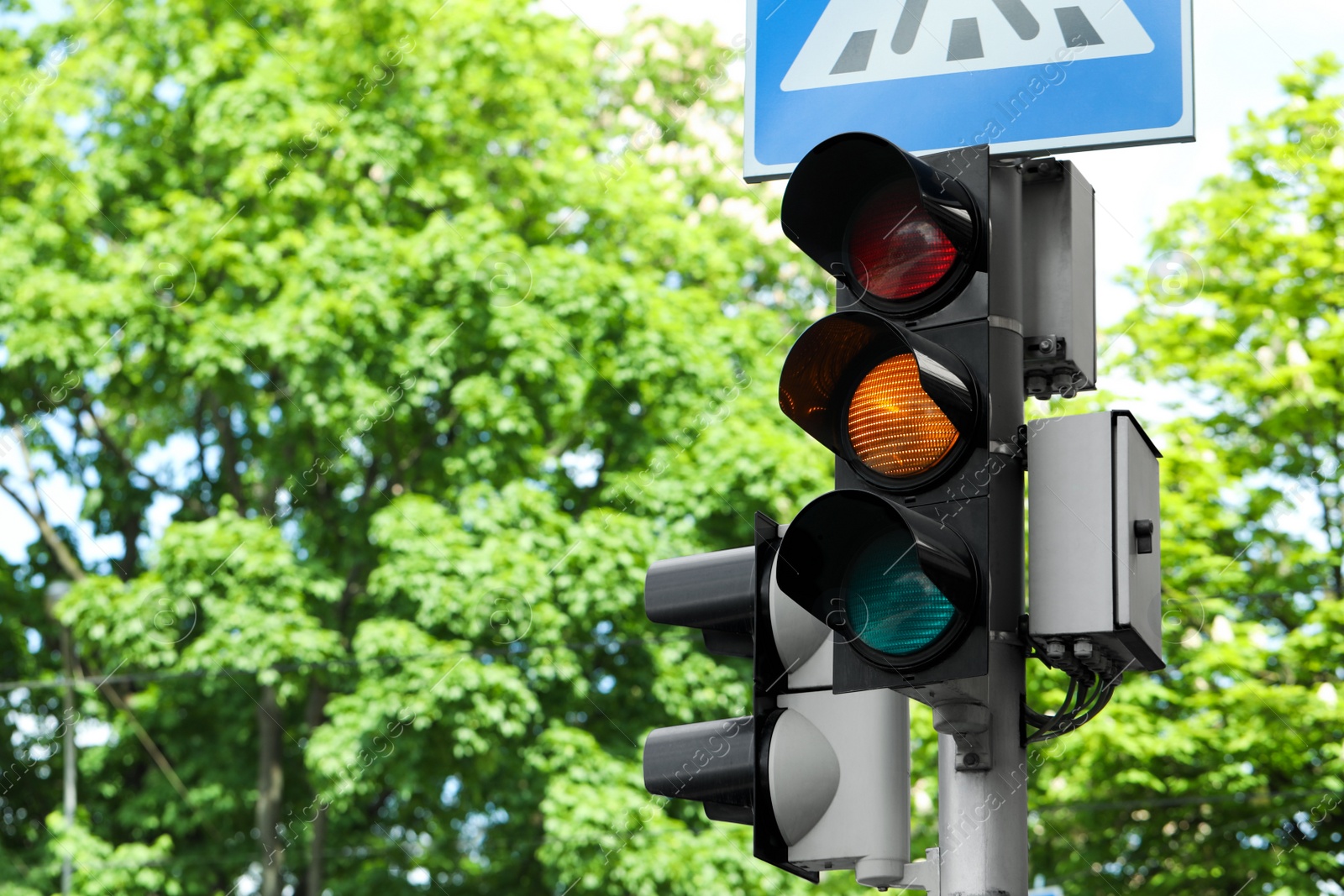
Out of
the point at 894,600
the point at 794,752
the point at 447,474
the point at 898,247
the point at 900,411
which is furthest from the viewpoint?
the point at 447,474

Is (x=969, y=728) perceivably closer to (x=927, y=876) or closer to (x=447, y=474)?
(x=927, y=876)

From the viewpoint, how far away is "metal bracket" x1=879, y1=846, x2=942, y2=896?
Result: 257 cm

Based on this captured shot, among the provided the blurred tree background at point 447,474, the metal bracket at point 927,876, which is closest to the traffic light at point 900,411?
the metal bracket at point 927,876

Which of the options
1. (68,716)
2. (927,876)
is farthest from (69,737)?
(927,876)

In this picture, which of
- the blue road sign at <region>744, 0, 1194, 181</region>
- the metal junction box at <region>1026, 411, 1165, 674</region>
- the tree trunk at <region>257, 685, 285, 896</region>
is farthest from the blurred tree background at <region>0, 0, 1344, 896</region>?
the metal junction box at <region>1026, 411, 1165, 674</region>

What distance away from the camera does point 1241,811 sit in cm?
1273

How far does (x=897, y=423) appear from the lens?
8.45 ft

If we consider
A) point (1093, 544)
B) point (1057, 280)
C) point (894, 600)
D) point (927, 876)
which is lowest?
point (927, 876)

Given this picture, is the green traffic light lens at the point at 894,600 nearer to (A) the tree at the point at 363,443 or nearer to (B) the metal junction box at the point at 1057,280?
(B) the metal junction box at the point at 1057,280

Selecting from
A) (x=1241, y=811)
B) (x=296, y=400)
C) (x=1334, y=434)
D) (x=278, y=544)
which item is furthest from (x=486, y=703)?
(x=1334, y=434)

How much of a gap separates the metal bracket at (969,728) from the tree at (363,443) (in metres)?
10.3

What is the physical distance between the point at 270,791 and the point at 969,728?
13.4 meters

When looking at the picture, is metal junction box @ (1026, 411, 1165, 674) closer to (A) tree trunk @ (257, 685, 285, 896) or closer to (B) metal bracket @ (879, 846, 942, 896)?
(B) metal bracket @ (879, 846, 942, 896)

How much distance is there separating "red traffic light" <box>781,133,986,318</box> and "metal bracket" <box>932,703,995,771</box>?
0.68 metres
